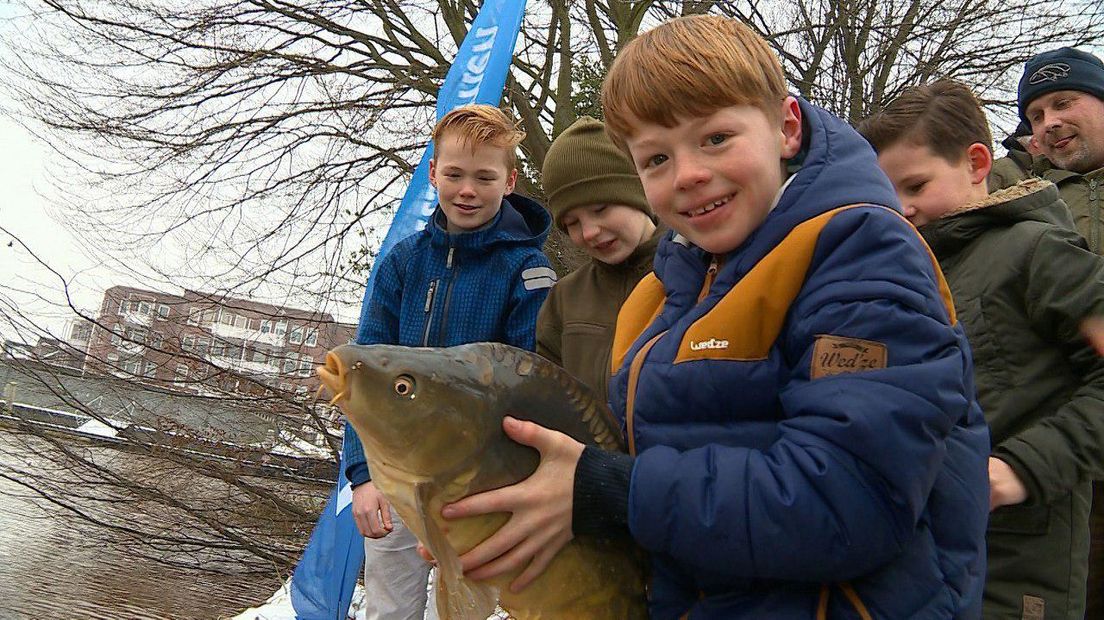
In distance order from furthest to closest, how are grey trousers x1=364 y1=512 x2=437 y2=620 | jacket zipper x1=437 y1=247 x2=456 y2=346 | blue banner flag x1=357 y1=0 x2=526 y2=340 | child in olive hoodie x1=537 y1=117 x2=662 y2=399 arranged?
blue banner flag x1=357 y1=0 x2=526 y2=340 < grey trousers x1=364 y1=512 x2=437 y2=620 < jacket zipper x1=437 y1=247 x2=456 y2=346 < child in olive hoodie x1=537 y1=117 x2=662 y2=399

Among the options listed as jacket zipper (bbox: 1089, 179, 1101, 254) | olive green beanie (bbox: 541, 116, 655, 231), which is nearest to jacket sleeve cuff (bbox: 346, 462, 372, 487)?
olive green beanie (bbox: 541, 116, 655, 231)

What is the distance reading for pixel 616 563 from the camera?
142 centimetres

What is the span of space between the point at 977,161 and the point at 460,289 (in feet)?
5.75

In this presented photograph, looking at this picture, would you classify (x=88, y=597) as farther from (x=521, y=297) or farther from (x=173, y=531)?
(x=521, y=297)

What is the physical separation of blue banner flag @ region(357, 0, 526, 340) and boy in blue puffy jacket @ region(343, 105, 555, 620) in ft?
6.85

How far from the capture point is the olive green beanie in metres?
2.85

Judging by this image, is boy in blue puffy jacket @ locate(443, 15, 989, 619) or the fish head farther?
the fish head

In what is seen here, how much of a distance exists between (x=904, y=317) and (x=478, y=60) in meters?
5.64

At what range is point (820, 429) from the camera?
1.11m

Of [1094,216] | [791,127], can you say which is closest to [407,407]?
[791,127]

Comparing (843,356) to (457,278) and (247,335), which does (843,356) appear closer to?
(457,278)

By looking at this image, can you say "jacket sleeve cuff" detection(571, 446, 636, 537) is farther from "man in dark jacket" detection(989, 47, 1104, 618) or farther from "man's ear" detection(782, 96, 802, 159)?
"man in dark jacket" detection(989, 47, 1104, 618)

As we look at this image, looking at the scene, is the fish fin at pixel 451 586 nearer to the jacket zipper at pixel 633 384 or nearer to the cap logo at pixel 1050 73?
the jacket zipper at pixel 633 384

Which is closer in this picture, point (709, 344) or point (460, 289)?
point (709, 344)
